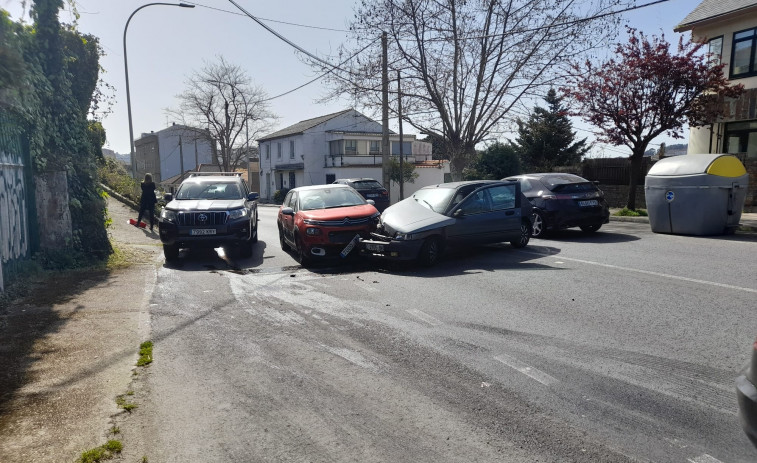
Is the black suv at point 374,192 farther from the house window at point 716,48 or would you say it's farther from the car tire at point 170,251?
the house window at point 716,48

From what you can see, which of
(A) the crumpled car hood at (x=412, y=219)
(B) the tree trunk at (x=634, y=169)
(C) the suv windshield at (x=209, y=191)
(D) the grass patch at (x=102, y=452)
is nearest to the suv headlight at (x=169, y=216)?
(C) the suv windshield at (x=209, y=191)

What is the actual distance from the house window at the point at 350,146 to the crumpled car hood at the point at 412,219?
37012 mm

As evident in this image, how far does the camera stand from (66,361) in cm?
502

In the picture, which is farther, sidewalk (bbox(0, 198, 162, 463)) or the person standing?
the person standing

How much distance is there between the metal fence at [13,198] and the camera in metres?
7.91

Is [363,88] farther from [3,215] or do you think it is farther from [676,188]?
[3,215]

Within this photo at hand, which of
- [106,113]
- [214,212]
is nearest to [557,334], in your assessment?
[214,212]

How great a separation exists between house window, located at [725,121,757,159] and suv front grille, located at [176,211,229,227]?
18811 mm

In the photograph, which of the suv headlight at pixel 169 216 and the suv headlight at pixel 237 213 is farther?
the suv headlight at pixel 237 213

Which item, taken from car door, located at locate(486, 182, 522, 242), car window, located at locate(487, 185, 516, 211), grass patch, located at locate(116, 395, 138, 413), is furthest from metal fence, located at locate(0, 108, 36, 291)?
car window, located at locate(487, 185, 516, 211)

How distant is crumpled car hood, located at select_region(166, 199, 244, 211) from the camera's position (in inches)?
437

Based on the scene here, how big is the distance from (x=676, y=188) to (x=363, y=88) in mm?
12559

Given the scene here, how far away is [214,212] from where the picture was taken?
11.0 meters

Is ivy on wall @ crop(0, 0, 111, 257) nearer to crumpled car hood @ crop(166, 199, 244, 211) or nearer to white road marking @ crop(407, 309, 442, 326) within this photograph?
crumpled car hood @ crop(166, 199, 244, 211)
